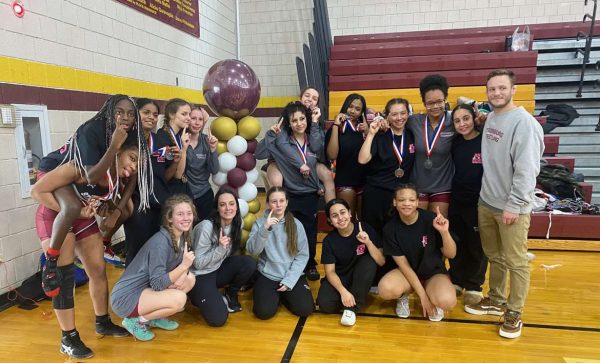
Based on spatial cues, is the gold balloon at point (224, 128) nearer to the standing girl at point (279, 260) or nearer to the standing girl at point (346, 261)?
the standing girl at point (279, 260)

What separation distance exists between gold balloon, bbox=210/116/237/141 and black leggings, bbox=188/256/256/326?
40.3 inches

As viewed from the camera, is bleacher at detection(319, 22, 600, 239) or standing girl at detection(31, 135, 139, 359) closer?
standing girl at detection(31, 135, 139, 359)

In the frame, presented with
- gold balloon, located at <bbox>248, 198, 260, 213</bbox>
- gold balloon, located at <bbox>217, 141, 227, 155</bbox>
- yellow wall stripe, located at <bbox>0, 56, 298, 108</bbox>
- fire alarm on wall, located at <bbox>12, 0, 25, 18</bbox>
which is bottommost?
gold balloon, located at <bbox>248, 198, 260, 213</bbox>

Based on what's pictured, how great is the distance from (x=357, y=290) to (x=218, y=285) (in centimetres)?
100

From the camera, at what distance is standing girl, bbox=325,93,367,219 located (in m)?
3.08

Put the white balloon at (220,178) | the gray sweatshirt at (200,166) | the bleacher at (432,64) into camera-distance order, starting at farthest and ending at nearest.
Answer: the bleacher at (432,64)
the white balloon at (220,178)
the gray sweatshirt at (200,166)

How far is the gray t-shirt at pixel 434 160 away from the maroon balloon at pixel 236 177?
1397 mm

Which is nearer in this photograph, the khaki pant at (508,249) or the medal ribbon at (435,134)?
the khaki pant at (508,249)

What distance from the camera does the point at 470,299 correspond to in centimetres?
287

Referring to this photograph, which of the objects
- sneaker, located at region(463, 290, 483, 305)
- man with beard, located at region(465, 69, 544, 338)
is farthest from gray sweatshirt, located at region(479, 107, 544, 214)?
sneaker, located at region(463, 290, 483, 305)

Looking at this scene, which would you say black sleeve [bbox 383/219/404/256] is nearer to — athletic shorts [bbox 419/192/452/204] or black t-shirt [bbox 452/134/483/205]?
athletic shorts [bbox 419/192/452/204]

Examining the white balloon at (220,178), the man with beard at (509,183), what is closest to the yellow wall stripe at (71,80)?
the white balloon at (220,178)

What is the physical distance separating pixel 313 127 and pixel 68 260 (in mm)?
1889

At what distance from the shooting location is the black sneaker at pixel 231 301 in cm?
288
